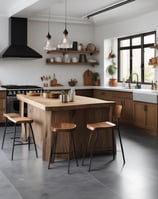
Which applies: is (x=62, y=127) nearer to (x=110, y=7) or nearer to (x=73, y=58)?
(x=110, y=7)

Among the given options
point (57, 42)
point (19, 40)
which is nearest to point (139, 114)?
point (57, 42)

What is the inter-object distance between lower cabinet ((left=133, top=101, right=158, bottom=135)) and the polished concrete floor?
4.28ft

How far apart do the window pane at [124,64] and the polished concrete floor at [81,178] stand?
3680 mm

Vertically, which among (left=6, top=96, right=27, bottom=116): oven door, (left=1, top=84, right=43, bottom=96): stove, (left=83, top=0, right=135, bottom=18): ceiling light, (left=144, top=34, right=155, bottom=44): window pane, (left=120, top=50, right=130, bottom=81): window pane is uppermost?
(left=83, top=0, right=135, bottom=18): ceiling light

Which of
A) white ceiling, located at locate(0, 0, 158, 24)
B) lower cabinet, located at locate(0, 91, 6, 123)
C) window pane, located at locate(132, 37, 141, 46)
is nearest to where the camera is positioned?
white ceiling, located at locate(0, 0, 158, 24)

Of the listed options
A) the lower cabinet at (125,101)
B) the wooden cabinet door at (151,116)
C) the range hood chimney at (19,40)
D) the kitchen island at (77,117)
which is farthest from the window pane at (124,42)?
the kitchen island at (77,117)

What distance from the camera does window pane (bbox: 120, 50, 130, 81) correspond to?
8.50m

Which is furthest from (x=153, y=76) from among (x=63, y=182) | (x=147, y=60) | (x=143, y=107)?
(x=63, y=182)

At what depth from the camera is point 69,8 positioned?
7.47 metres

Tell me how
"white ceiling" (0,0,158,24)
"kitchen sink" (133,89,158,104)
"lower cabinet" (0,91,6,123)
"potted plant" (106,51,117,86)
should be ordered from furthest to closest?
"potted plant" (106,51,117,86) < "lower cabinet" (0,91,6,123) < "white ceiling" (0,0,158,24) < "kitchen sink" (133,89,158,104)

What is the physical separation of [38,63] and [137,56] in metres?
2.54

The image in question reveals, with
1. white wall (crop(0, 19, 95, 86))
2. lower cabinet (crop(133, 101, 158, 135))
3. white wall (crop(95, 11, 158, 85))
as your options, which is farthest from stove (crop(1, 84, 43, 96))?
lower cabinet (crop(133, 101, 158, 135))

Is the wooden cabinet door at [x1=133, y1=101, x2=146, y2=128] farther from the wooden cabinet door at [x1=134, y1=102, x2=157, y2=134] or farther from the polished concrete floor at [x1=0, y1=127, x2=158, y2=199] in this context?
the polished concrete floor at [x1=0, y1=127, x2=158, y2=199]

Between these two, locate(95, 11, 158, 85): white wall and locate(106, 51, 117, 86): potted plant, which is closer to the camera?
locate(95, 11, 158, 85): white wall
